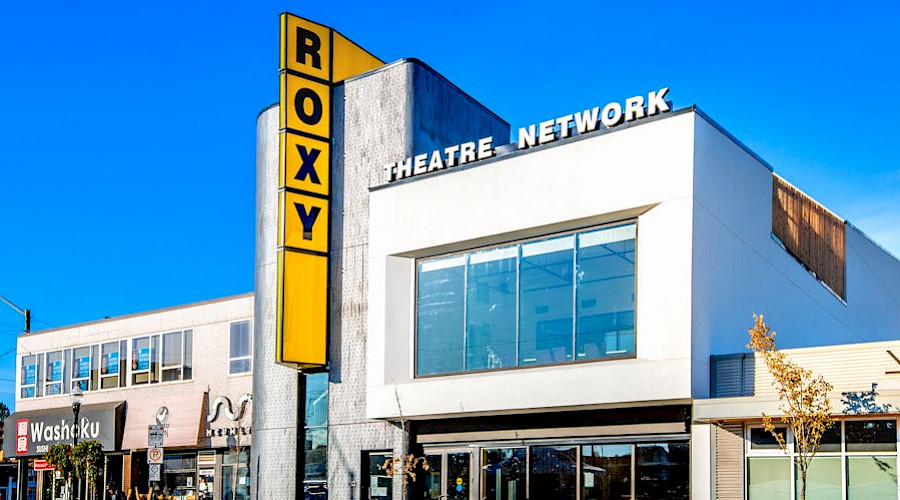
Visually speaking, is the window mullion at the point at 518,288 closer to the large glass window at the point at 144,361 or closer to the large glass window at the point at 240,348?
the large glass window at the point at 240,348

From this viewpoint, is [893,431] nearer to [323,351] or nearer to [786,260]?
[786,260]

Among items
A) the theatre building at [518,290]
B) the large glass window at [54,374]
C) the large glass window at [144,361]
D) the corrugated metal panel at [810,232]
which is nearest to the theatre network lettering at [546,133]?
the theatre building at [518,290]

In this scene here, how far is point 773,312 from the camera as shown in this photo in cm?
2272

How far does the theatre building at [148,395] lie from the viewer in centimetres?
3203

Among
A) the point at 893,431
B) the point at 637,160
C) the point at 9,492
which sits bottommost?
the point at 9,492

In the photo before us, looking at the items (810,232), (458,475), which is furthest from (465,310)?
(810,232)

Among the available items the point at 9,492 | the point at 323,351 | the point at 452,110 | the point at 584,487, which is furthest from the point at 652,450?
the point at 9,492

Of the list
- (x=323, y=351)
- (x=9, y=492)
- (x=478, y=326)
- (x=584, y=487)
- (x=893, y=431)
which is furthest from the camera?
(x=9, y=492)

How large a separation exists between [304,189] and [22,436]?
19544 millimetres

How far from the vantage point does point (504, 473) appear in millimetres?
22859

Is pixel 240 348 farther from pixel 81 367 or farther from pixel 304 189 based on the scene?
pixel 81 367

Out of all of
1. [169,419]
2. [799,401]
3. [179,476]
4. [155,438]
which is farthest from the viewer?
[179,476]

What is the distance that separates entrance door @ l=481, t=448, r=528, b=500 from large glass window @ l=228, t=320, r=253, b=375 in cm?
1080

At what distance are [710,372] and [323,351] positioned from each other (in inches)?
383
